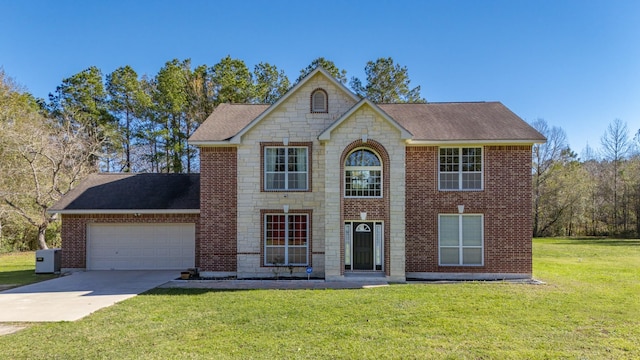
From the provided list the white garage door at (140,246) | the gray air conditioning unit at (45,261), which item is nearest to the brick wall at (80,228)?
the white garage door at (140,246)

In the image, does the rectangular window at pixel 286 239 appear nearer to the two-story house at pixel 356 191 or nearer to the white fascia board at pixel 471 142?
the two-story house at pixel 356 191

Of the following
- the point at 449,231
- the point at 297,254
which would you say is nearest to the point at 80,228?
the point at 297,254

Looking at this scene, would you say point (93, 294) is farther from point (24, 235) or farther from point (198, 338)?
point (24, 235)

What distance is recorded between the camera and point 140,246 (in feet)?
52.5

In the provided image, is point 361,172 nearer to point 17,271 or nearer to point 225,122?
point 225,122

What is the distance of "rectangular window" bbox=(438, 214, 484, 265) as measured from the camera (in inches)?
547

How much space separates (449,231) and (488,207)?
1738mm

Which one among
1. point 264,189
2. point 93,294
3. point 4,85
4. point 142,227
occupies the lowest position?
point 93,294

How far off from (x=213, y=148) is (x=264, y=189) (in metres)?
2.61

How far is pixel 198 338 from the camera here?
7215 millimetres

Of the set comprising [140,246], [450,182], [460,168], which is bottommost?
[140,246]

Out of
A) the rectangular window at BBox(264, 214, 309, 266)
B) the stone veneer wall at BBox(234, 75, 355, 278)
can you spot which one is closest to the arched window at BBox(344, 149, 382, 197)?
the stone veneer wall at BBox(234, 75, 355, 278)

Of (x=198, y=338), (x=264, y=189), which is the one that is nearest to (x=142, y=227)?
(x=264, y=189)

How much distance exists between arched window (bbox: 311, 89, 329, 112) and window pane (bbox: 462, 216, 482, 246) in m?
7.02
